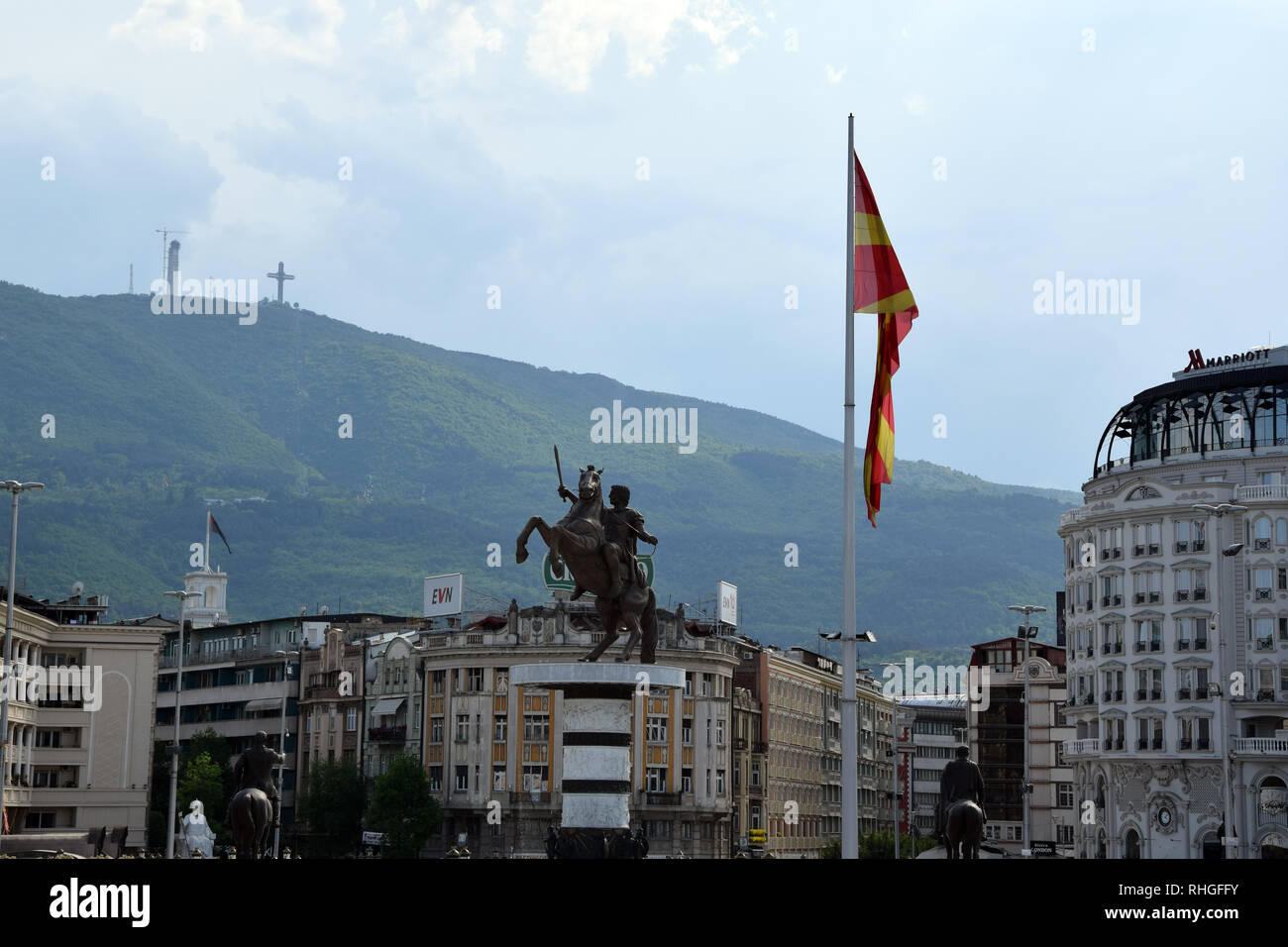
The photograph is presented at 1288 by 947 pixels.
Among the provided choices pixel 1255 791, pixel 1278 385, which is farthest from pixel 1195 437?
pixel 1255 791

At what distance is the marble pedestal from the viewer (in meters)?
39.8

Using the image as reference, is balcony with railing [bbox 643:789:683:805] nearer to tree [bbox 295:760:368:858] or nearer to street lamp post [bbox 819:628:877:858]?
tree [bbox 295:760:368:858]

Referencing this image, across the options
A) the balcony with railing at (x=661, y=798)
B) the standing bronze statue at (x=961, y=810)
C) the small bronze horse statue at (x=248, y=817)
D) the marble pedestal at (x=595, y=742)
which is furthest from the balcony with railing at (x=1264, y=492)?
the small bronze horse statue at (x=248, y=817)

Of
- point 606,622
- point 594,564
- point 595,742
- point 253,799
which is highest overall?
point 594,564

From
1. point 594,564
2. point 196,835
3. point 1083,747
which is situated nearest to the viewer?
point 594,564

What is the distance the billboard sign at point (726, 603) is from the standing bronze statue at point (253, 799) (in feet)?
405

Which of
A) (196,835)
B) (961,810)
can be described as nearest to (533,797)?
(196,835)

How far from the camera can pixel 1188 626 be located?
123m

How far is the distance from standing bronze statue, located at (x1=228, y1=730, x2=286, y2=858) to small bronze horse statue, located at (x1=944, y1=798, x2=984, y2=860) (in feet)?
41.6

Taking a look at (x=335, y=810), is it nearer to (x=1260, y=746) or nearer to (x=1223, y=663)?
(x=1223, y=663)

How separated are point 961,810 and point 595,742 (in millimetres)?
8119

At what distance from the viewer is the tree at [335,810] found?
464 feet

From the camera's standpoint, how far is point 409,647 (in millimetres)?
150375
